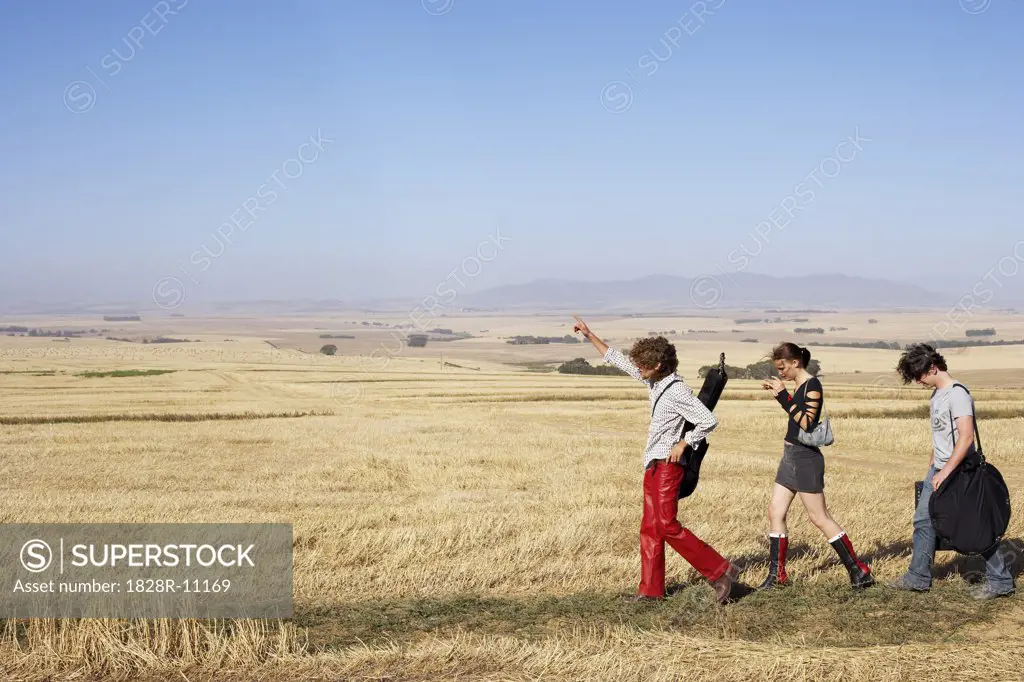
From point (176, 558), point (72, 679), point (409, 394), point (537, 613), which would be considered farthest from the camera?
point (409, 394)

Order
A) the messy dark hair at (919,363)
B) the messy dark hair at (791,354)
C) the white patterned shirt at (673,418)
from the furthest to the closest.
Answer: the messy dark hair at (791,354)
the messy dark hair at (919,363)
the white patterned shirt at (673,418)

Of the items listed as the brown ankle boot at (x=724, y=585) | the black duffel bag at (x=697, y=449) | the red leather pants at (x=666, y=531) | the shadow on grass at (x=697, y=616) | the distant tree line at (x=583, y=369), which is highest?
the black duffel bag at (x=697, y=449)

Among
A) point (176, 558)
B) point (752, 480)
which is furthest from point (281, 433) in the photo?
point (176, 558)

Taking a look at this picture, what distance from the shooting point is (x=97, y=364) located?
239 feet

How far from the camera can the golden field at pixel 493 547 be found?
595 cm

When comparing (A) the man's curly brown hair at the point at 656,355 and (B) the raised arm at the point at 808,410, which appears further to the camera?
(B) the raised arm at the point at 808,410

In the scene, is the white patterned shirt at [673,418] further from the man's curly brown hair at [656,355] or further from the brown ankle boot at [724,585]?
the brown ankle boot at [724,585]

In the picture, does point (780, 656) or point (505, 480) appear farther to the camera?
point (505, 480)

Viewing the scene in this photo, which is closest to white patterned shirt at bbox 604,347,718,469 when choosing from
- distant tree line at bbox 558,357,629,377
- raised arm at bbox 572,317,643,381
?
raised arm at bbox 572,317,643,381

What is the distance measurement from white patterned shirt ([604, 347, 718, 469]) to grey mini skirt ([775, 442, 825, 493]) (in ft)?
3.80

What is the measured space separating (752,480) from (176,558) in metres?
10.7

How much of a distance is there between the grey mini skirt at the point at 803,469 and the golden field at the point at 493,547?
95cm

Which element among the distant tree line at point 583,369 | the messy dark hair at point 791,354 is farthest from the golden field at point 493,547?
the distant tree line at point 583,369

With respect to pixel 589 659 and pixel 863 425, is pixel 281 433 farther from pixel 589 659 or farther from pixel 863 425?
pixel 589 659
